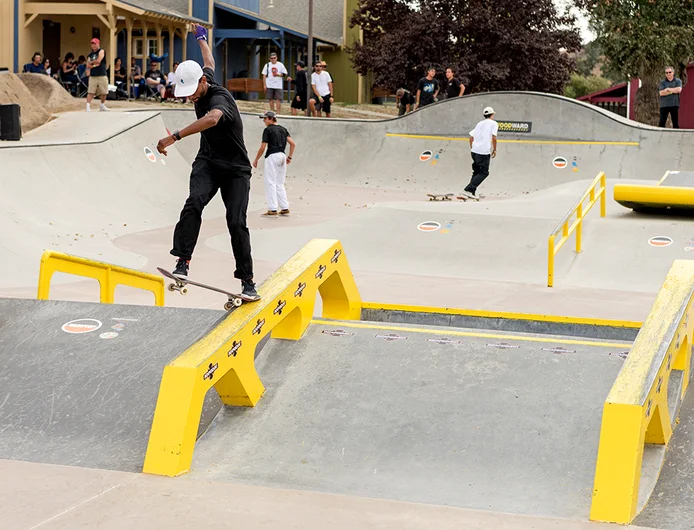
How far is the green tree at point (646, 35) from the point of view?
29859mm

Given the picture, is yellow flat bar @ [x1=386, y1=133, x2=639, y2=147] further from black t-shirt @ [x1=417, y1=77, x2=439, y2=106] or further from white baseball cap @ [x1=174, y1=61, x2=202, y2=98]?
white baseball cap @ [x1=174, y1=61, x2=202, y2=98]

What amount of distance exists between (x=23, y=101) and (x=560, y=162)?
1166 centimetres

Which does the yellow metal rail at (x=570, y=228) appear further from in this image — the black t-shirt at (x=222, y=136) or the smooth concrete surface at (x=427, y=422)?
the black t-shirt at (x=222, y=136)

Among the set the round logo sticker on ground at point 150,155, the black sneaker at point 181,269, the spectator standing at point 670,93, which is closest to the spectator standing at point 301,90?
the round logo sticker on ground at point 150,155

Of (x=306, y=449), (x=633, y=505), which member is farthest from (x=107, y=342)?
(x=633, y=505)

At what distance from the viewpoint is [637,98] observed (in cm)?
3136

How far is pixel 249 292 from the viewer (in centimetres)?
634

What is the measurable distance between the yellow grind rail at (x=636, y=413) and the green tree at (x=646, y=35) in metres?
25.9

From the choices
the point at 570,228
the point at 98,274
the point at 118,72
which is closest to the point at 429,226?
the point at 570,228

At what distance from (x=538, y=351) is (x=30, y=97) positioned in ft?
53.3

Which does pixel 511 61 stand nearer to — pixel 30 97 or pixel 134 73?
pixel 134 73

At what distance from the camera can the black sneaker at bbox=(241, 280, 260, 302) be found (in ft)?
20.5

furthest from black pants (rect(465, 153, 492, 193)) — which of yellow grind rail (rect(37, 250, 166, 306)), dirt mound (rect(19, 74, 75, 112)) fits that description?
yellow grind rail (rect(37, 250, 166, 306))

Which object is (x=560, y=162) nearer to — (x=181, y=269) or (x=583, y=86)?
(x=181, y=269)
